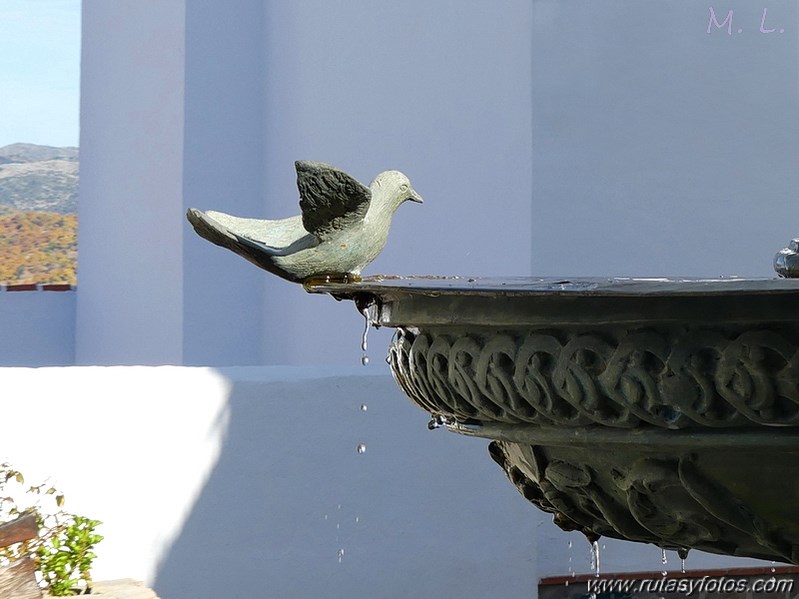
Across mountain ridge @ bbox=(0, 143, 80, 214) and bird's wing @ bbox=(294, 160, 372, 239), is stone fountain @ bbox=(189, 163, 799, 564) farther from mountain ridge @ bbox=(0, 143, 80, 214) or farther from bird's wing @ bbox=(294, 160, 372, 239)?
mountain ridge @ bbox=(0, 143, 80, 214)

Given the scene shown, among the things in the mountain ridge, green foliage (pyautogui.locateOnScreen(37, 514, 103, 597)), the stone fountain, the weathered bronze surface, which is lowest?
green foliage (pyautogui.locateOnScreen(37, 514, 103, 597))

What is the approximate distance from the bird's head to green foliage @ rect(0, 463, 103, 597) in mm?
2520

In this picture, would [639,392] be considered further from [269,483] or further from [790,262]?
[269,483]

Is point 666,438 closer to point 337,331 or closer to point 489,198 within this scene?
point 489,198

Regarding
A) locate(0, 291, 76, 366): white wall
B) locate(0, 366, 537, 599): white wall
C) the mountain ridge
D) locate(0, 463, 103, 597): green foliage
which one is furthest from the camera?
the mountain ridge

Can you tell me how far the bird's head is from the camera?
4.82ft

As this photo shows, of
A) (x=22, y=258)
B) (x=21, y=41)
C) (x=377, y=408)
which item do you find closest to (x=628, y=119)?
(x=377, y=408)

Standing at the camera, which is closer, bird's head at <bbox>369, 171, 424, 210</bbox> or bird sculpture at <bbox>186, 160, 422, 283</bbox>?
bird sculpture at <bbox>186, 160, 422, 283</bbox>

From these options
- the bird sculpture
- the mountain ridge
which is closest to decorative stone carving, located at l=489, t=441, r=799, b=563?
the bird sculpture

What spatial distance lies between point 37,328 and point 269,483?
5221 millimetres

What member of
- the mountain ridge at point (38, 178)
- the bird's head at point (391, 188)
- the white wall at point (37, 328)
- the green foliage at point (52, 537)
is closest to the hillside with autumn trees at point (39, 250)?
the mountain ridge at point (38, 178)

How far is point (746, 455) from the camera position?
1.16 m

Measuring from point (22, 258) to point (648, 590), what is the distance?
7536mm

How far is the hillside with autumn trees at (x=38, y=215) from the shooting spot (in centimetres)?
1057
